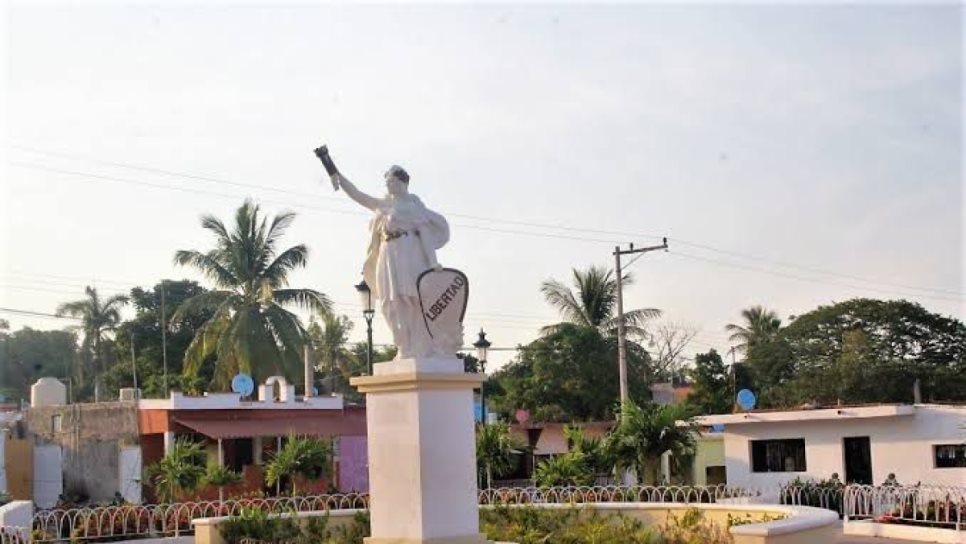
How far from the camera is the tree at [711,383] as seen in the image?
4691 centimetres

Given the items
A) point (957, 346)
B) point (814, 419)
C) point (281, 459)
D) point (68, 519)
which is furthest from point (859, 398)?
point (68, 519)

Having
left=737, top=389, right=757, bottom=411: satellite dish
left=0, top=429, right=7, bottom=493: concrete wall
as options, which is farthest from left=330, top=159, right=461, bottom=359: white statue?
left=737, top=389, right=757, bottom=411: satellite dish

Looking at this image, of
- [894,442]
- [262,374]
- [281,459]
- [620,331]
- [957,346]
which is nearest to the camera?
[281,459]

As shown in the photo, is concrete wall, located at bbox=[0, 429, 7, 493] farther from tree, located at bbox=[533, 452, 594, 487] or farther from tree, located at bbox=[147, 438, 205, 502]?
tree, located at bbox=[533, 452, 594, 487]

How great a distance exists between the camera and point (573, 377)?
42.3 m

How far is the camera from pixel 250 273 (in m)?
37.2

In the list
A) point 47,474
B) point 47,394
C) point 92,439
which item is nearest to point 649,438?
point 92,439

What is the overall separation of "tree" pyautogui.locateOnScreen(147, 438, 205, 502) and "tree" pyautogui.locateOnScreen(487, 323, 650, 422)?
60.0 ft

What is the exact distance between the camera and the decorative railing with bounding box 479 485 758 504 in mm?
20734

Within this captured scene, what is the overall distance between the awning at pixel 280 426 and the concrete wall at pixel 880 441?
11.2 metres

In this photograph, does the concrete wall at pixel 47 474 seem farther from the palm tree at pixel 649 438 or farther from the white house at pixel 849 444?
the white house at pixel 849 444

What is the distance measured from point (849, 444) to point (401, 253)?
2040 centimetres

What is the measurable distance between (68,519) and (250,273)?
761 inches

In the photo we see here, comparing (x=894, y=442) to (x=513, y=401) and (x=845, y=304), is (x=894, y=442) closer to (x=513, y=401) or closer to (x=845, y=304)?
(x=513, y=401)
